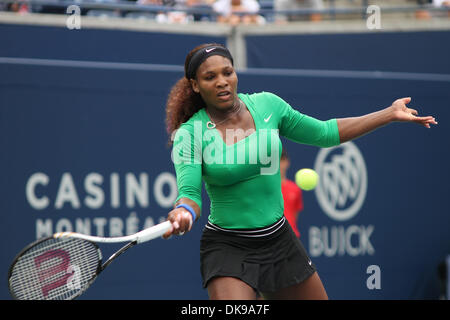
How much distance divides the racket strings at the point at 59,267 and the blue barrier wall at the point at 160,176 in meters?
2.50

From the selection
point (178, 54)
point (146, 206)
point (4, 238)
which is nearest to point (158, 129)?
point (146, 206)

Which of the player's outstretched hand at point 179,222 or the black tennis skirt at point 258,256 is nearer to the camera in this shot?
the player's outstretched hand at point 179,222

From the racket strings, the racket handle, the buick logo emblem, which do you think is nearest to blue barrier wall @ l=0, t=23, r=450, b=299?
the buick logo emblem

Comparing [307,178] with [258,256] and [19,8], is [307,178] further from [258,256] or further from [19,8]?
[19,8]

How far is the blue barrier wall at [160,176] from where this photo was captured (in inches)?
234

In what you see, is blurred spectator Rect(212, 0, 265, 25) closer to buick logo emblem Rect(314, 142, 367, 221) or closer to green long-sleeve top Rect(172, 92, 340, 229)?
buick logo emblem Rect(314, 142, 367, 221)

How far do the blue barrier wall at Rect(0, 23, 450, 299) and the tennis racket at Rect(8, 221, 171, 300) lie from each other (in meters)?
2.50

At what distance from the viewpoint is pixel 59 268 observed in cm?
351

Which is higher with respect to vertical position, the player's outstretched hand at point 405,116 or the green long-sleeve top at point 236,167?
the player's outstretched hand at point 405,116

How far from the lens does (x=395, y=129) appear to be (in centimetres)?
738

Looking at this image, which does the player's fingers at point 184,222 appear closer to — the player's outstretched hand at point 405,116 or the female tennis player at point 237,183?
the female tennis player at point 237,183

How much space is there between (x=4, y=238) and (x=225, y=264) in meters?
3.04

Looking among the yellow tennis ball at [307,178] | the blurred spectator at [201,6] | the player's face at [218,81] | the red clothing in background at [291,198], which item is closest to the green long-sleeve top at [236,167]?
the player's face at [218,81]

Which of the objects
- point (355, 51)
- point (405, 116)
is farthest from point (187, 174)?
point (355, 51)
